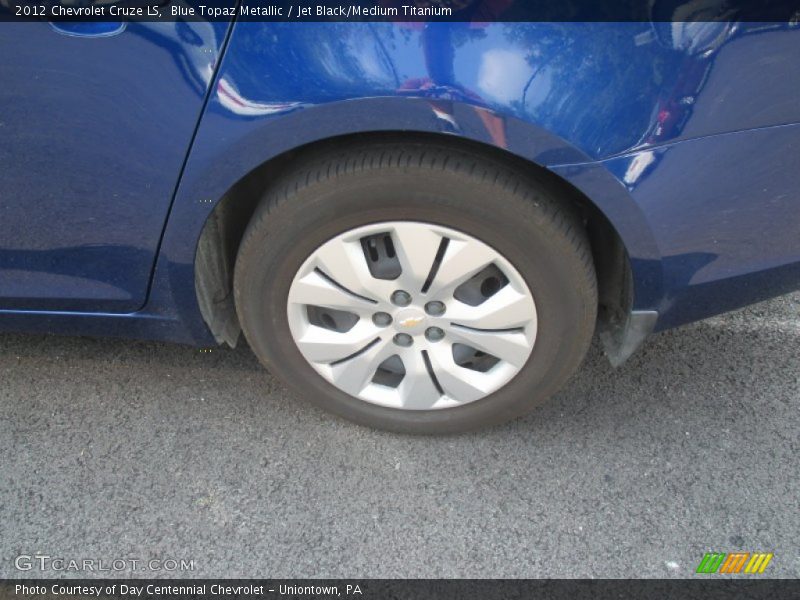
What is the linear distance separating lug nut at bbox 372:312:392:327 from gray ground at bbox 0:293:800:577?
0.41 meters

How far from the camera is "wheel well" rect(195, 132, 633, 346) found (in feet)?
6.20

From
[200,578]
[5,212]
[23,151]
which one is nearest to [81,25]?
[23,151]

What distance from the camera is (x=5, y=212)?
198cm

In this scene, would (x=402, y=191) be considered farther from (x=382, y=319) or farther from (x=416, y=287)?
→ (x=382, y=319)

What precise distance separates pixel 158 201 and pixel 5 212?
40 centimetres

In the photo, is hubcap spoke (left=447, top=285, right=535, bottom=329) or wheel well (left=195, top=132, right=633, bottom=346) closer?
wheel well (left=195, top=132, right=633, bottom=346)

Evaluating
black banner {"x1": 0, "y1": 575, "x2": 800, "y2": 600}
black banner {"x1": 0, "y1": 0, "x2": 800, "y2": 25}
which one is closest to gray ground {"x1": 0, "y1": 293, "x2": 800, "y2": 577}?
black banner {"x1": 0, "y1": 575, "x2": 800, "y2": 600}

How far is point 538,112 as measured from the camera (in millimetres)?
1695

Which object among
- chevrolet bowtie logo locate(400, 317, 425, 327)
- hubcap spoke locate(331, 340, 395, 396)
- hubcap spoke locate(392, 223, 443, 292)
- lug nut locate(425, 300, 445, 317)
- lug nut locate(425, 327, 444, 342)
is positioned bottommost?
hubcap spoke locate(331, 340, 395, 396)

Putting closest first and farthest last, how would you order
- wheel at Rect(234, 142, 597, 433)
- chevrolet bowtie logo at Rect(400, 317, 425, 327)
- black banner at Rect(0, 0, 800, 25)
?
black banner at Rect(0, 0, 800, 25) → wheel at Rect(234, 142, 597, 433) → chevrolet bowtie logo at Rect(400, 317, 425, 327)

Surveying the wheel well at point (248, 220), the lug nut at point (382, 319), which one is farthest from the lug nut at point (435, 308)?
the wheel well at point (248, 220)

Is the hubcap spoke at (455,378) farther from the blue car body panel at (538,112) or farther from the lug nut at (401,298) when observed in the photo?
the blue car body panel at (538,112)

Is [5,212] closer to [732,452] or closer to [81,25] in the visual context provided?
[81,25]

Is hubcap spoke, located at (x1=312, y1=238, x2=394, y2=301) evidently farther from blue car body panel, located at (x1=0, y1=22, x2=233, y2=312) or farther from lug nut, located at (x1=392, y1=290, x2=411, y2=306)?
blue car body panel, located at (x1=0, y1=22, x2=233, y2=312)
